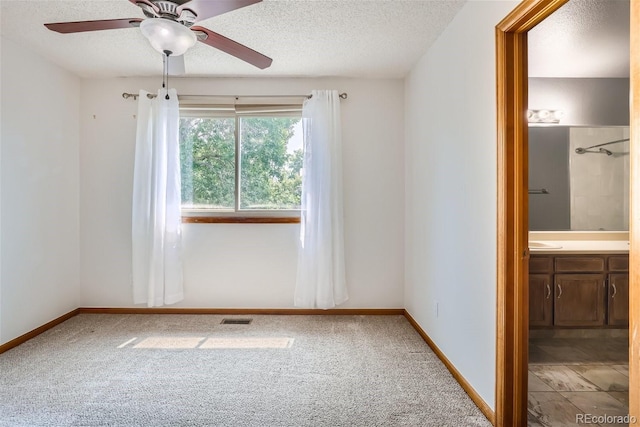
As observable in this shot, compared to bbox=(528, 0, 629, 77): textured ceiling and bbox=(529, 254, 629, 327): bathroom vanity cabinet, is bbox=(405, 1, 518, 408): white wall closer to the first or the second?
bbox=(528, 0, 629, 77): textured ceiling

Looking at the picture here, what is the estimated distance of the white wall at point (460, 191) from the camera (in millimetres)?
1950

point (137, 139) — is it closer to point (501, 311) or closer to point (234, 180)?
point (234, 180)

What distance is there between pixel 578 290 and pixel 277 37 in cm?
305

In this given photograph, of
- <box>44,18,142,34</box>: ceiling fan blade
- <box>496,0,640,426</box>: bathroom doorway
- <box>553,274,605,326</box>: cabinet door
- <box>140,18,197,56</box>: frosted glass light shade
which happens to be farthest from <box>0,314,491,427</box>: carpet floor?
<box>44,18,142,34</box>: ceiling fan blade

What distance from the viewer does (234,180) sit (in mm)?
3682

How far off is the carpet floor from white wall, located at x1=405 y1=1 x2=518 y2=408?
0.32 metres

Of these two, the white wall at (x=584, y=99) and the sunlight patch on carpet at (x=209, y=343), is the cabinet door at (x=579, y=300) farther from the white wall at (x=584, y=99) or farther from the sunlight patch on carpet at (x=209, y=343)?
the sunlight patch on carpet at (x=209, y=343)

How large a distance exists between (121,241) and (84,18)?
2.04 meters

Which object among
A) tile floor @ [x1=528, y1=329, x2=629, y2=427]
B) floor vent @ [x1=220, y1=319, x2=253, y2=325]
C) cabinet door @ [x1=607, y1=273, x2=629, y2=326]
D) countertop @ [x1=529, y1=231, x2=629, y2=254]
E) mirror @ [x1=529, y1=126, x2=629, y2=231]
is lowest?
tile floor @ [x1=528, y1=329, x2=629, y2=427]

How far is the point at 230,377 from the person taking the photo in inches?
92.9

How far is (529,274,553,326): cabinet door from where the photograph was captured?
2908 millimetres

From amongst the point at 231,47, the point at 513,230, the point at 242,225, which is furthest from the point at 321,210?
the point at 513,230

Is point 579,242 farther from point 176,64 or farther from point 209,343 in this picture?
point 176,64

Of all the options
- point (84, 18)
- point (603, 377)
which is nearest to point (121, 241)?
point (84, 18)
